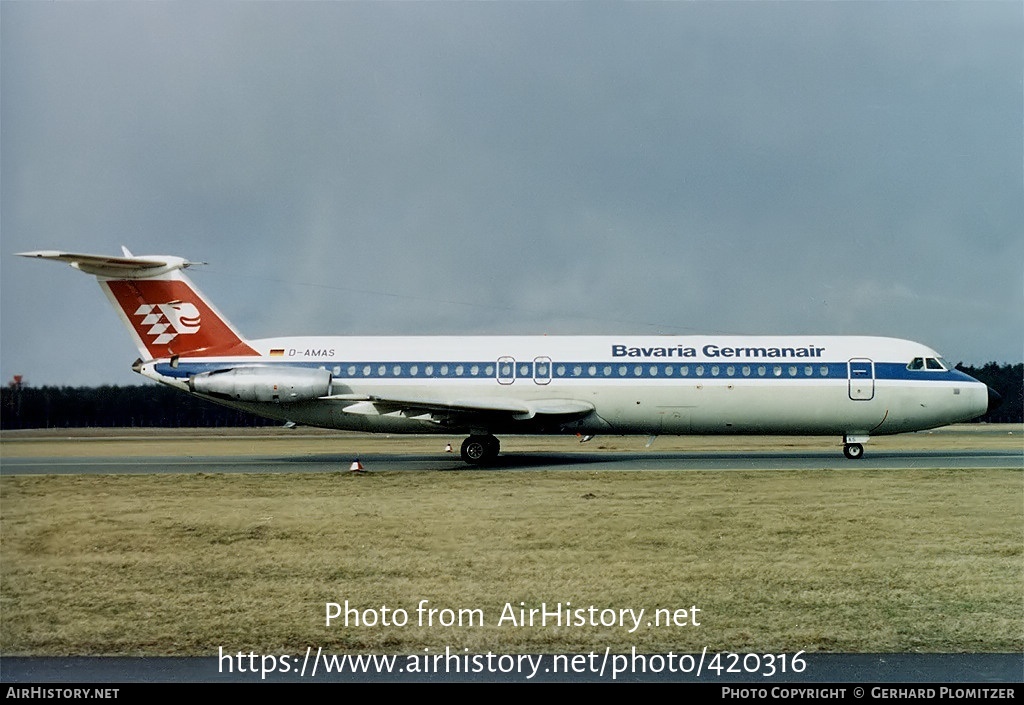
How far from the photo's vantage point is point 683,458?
23.0 meters

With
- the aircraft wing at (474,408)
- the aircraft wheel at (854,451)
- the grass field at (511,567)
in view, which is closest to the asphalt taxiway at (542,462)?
the aircraft wheel at (854,451)

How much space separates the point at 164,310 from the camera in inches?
885

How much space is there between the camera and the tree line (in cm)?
3286

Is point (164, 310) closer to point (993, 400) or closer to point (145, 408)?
point (993, 400)

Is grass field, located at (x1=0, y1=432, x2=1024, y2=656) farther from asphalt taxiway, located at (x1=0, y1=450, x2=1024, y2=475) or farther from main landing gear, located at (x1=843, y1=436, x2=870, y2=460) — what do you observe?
main landing gear, located at (x1=843, y1=436, x2=870, y2=460)

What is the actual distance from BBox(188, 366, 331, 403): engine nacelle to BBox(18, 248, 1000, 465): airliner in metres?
0.05

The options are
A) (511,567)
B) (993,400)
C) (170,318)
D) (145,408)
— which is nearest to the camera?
(511,567)

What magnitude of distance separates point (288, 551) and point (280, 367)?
13.5 metres

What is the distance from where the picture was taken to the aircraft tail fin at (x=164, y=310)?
73.2 feet

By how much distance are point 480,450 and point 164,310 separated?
9280mm

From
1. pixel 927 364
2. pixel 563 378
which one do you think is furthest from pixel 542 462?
pixel 927 364

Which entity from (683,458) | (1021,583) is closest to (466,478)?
(683,458)

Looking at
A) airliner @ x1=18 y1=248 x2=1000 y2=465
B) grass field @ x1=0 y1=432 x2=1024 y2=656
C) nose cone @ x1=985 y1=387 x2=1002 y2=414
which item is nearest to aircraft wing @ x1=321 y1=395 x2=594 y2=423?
airliner @ x1=18 y1=248 x2=1000 y2=465
